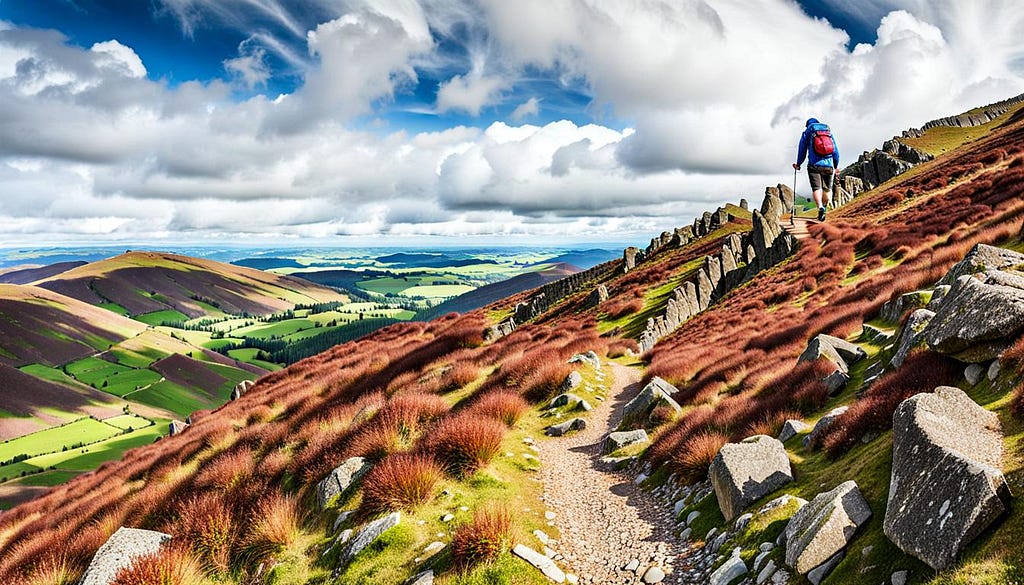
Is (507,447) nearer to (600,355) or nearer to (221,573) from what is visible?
(221,573)

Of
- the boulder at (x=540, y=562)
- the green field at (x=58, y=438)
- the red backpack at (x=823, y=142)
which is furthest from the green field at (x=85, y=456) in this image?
the red backpack at (x=823, y=142)

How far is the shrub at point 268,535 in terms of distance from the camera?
34.3ft

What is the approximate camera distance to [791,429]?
412 inches

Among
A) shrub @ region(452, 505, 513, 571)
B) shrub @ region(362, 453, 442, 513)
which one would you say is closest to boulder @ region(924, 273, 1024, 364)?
shrub @ region(452, 505, 513, 571)

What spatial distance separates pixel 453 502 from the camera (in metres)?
10.2

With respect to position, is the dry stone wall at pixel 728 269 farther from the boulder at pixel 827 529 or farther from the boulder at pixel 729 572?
the boulder at pixel 827 529

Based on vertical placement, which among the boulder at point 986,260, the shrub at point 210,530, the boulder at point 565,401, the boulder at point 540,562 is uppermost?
the boulder at point 986,260

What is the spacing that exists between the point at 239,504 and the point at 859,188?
430 ft

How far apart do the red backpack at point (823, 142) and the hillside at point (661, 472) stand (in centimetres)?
571

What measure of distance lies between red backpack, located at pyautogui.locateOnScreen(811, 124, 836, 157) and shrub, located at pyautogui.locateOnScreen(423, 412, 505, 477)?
17.2 m

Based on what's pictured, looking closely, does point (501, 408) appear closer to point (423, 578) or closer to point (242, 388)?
point (423, 578)

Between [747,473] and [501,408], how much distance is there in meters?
8.47

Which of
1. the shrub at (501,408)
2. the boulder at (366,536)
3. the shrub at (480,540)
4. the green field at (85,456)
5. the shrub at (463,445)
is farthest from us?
the green field at (85,456)

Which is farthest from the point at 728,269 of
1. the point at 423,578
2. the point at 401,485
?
the point at 423,578
